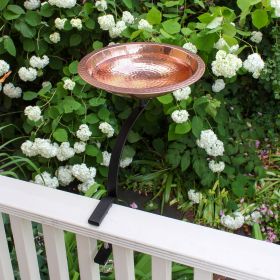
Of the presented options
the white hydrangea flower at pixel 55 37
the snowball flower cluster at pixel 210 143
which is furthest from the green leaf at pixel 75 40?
the snowball flower cluster at pixel 210 143

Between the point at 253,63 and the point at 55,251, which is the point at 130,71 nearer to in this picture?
the point at 55,251

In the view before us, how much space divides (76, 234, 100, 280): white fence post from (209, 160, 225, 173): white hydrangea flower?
131cm

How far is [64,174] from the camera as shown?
2314 mm

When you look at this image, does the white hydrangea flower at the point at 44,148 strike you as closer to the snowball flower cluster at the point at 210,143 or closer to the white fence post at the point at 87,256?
the snowball flower cluster at the point at 210,143

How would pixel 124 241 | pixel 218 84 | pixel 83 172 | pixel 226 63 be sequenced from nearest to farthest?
1. pixel 124 241
2. pixel 226 63
3. pixel 83 172
4. pixel 218 84

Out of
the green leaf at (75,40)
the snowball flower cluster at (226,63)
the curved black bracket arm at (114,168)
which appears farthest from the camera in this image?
the green leaf at (75,40)

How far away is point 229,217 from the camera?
2.35 metres

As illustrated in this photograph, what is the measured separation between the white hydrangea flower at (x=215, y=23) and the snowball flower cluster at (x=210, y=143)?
0.49 metres

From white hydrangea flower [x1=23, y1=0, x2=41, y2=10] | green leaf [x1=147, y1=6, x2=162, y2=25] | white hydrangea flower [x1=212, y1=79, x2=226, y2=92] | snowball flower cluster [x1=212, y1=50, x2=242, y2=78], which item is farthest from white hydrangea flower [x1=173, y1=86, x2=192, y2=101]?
white hydrangea flower [x1=23, y1=0, x2=41, y2=10]

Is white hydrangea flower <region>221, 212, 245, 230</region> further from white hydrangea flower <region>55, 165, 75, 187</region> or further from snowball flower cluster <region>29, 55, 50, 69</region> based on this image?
snowball flower cluster <region>29, 55, 50, 69</region>

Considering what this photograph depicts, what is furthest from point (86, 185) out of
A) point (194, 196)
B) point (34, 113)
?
point (194, 196)

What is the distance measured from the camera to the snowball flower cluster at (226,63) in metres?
→ 2.11

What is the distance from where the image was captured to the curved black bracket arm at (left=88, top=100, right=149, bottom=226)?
1.07 meters

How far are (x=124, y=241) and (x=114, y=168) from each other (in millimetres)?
180
